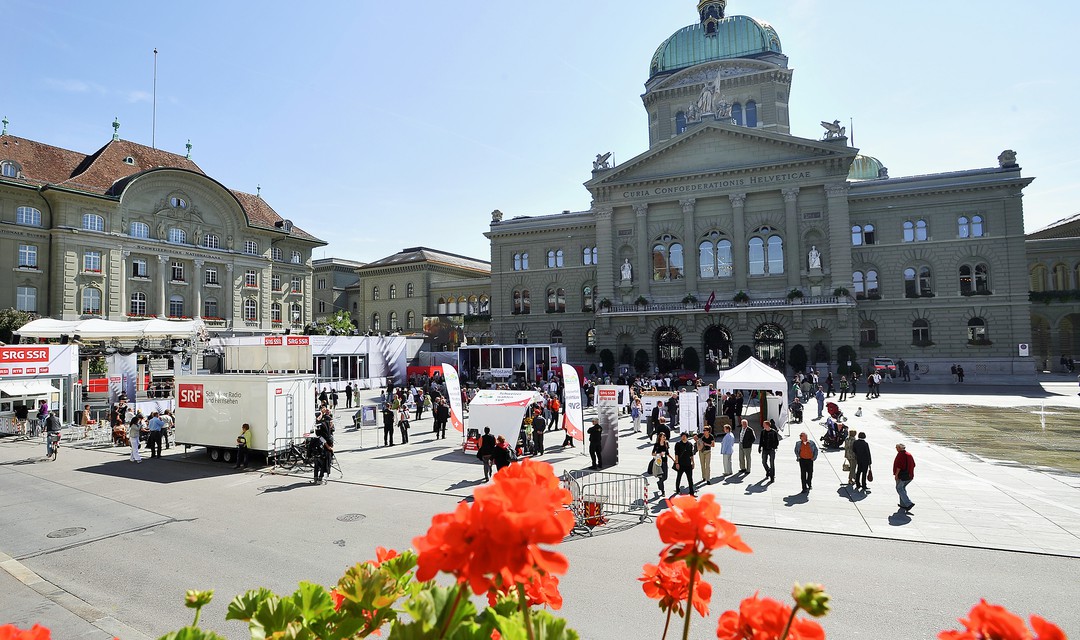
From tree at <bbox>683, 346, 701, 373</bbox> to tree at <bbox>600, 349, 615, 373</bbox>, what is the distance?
6691mm

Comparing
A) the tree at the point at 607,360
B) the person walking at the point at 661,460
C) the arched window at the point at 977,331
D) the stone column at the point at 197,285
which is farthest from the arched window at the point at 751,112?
the stone column at the point at 197,285

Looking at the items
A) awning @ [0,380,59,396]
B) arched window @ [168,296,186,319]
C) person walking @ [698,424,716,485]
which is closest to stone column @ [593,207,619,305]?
arched window @ [168,296,186,319]

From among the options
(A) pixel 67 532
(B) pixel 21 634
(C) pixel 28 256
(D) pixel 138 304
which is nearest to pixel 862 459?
(B) pixel 21 634

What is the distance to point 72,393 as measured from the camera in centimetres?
2842

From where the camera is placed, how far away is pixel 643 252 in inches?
2176

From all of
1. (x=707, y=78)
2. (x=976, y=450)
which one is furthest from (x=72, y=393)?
(x=707, y=78)

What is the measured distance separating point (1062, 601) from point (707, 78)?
205 ft

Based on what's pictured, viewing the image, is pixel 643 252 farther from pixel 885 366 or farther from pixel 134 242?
pixel 134 242

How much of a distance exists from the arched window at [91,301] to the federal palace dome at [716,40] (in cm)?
5975

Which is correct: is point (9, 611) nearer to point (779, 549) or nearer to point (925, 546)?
point (779, 549)

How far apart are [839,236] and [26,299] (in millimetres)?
66155

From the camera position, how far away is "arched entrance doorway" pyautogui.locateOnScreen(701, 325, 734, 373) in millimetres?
52625

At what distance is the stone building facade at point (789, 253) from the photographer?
4869cm

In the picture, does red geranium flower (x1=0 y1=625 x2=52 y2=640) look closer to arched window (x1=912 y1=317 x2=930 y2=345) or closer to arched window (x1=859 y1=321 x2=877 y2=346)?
arched window (x1=859 y1=321 x2=877 y2=346)
